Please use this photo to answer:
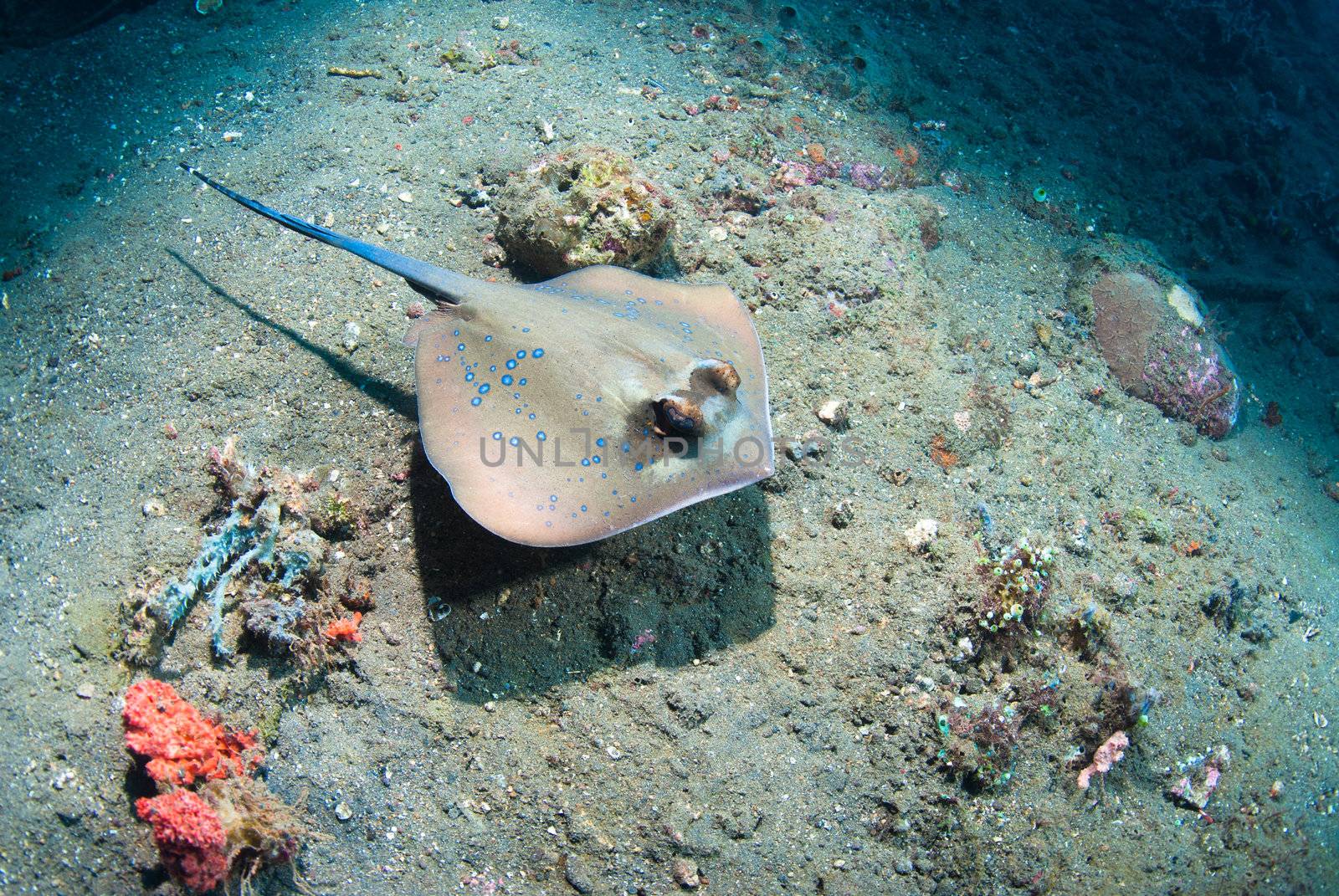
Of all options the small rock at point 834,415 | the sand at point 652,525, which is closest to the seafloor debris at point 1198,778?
the sand at point 652,525

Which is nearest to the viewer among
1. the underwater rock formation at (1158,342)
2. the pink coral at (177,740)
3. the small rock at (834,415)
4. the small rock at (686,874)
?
the pink coral at (177,740)

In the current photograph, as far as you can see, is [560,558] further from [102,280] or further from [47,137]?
[47,137]

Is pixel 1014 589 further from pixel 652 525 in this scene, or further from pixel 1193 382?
pixel 1193 382

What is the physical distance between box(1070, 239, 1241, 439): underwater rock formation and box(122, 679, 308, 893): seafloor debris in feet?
25.7

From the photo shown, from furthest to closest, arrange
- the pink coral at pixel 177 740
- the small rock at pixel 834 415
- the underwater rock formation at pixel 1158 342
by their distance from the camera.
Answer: the underwater rock formation at pixel 1158 342
the small rock at pixel 834 415
the pink coral at pixel 177 740

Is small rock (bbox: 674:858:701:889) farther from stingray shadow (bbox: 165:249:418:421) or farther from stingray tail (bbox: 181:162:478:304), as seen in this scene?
stingray tail (bbox: 181:162:478:304)

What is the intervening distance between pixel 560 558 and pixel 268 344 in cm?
300

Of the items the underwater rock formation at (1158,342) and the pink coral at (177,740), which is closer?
the pink coral at (177,740)

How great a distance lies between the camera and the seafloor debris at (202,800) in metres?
3.22

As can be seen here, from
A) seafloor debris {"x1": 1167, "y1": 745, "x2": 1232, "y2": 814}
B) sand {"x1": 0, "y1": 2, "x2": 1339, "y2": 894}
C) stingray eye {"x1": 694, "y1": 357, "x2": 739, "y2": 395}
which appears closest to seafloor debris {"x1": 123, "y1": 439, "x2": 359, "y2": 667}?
sand {"x1": 0, "y1": 2, "x2": 1339, "y2": 894}

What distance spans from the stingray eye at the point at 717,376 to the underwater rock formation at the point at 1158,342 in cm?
487

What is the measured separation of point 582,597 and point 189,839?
2.35 m

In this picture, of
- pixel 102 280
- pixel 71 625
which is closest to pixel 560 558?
pixel 71 625

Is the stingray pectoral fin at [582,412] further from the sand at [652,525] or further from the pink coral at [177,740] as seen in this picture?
the pink coral at [177,740]
